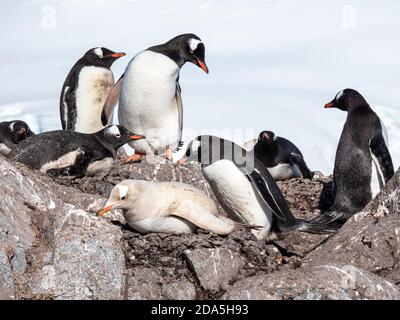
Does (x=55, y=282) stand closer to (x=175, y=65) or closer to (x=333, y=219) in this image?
(x=333, y=219)

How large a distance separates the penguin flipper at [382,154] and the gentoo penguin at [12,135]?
3.80m

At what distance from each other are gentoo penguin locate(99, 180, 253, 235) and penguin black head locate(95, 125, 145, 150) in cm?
224

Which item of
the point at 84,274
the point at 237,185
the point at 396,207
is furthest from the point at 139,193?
the point at 396,207

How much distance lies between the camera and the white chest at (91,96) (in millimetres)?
10391

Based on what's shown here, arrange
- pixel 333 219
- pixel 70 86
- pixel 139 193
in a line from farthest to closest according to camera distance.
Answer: pixel 70 86, pixel 333 219, pixel 139 193

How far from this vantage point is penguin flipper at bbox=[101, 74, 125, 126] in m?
10.0

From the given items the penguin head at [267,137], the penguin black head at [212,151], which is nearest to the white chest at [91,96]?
the penguin head at [267,137]

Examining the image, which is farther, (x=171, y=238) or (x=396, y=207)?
(x=396, y=207)

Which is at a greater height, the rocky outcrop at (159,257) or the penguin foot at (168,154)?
the rocky outcrop at (159,257)

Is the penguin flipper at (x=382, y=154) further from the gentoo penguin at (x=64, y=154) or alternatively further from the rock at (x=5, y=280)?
the rock at (x=5, y=280)

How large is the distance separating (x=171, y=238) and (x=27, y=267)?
103 centimetres

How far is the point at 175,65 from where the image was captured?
939 cm
